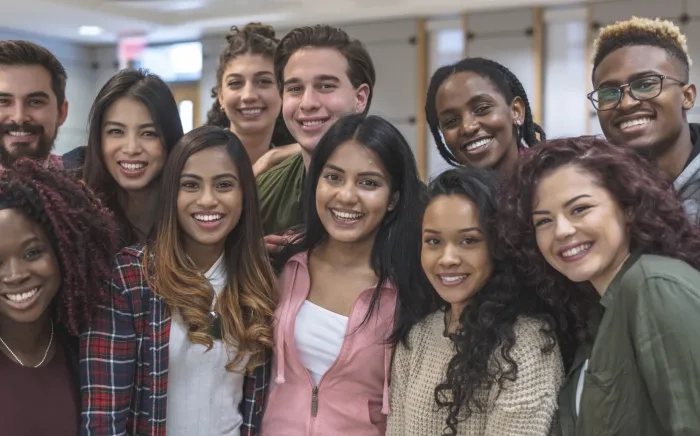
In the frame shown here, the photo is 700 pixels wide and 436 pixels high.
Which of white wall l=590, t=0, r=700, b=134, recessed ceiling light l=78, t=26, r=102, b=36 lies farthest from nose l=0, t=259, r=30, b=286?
recessed ceiling light l=78, t=26, r=102, b=36

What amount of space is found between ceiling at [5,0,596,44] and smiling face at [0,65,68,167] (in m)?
4.75

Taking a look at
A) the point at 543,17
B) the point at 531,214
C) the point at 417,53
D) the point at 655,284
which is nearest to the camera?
the point at 655,284

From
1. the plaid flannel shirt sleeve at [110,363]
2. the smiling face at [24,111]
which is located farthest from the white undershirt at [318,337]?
the smiling face at [24,111]

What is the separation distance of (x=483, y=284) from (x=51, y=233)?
42.5 inches

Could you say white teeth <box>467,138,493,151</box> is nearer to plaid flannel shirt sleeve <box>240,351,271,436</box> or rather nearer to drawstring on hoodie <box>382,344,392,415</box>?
drawstring on hoodie <box>382,344,392,415</box>

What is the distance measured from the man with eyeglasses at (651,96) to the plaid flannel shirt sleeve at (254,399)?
120cm

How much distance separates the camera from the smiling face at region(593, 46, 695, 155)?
7.05ft

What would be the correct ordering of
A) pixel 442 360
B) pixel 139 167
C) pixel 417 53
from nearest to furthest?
pixel 442 360, pixel 139 167, pixel 417 53

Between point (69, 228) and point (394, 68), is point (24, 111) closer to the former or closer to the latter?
point (69, 228)

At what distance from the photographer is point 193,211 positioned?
203cm

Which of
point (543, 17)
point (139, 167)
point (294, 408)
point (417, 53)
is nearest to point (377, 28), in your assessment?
point (417, 53)

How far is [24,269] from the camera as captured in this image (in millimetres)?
1757

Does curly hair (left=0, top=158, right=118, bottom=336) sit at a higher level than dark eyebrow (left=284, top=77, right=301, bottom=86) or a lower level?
lower

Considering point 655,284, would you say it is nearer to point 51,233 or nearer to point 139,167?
point 51,233
